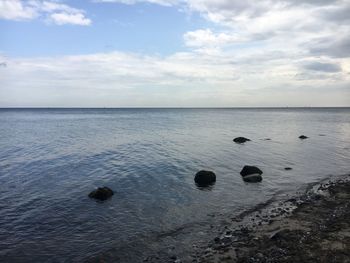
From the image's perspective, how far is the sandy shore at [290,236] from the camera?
1367 cm

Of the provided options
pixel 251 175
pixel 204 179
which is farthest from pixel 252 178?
pixel 204 179

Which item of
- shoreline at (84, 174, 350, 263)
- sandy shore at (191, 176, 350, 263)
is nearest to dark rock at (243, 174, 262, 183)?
sandy shore at (191, 176, 350, 263)

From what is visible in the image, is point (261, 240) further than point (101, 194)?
No

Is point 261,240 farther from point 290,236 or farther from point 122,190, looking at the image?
point 122,190

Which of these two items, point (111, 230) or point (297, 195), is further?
point (297, 195)

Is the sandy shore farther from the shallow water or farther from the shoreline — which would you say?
the shallow water

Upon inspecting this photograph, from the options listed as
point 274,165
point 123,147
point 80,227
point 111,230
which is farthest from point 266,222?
point 123,147

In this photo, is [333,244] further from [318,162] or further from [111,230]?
[318,162]

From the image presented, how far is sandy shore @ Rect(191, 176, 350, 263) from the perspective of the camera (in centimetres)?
1367

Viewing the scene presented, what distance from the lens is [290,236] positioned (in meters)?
15.7

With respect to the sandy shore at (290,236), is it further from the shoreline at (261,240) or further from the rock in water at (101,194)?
the rock in water at (101,194)

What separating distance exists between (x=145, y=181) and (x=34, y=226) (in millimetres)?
11309

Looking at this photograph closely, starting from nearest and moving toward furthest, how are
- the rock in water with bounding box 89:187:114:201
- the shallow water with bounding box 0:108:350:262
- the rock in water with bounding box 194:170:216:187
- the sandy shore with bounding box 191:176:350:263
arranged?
the sandy shore with bounding box 191:176:350:263, the shallow water with bounding box 0:108:350:262, the rock in water with bounding box 89:187:114:201, the rock in water with bounding box 194:170:216:187

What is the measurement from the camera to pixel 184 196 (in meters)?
24.2
